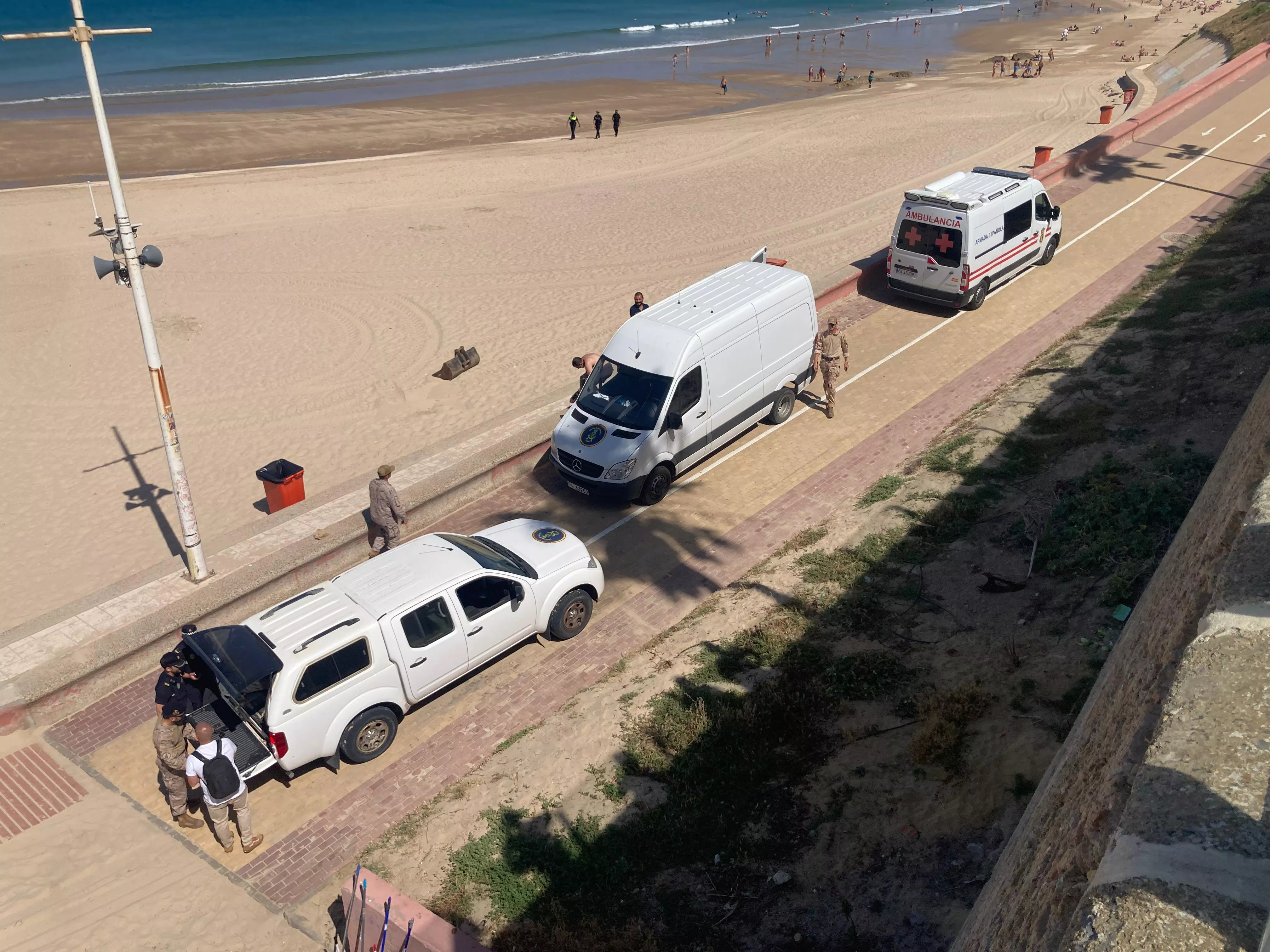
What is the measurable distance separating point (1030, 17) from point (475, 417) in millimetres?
91988

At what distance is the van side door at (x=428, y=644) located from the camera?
33.2 ft

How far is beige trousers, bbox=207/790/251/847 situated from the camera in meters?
9.06

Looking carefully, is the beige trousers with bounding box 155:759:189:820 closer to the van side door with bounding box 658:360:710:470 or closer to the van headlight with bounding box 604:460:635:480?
the van headlight with bounding box 604:460:635:480

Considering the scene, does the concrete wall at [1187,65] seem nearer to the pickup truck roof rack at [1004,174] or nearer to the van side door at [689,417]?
the pickup truck roof rack at [1004,174]

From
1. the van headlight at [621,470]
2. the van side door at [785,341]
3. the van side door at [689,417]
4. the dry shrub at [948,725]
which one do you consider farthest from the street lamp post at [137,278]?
the dry shrub at [948,725]

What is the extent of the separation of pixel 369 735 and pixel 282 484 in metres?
5.33

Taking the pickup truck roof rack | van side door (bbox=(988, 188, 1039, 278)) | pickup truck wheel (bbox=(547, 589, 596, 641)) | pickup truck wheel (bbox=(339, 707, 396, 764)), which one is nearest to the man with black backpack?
pickup truck wheel (bbox=(339, 707, 396, 764))

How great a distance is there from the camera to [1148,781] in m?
4.18

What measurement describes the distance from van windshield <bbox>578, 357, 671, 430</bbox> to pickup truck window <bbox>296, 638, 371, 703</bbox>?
5668 millimetres

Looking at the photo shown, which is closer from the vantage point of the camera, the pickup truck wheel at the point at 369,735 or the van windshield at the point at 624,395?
the pickup truck wheel at the point at 369,735

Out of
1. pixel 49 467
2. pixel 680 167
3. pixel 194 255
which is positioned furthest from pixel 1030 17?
pixel 49 467

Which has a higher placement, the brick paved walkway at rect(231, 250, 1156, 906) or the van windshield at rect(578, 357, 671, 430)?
the van windshield at rect(578, 357, 671, 430)

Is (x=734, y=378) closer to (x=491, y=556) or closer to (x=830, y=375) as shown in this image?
(x=830, y=375)

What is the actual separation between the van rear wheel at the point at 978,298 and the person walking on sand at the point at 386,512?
40.7 feet
